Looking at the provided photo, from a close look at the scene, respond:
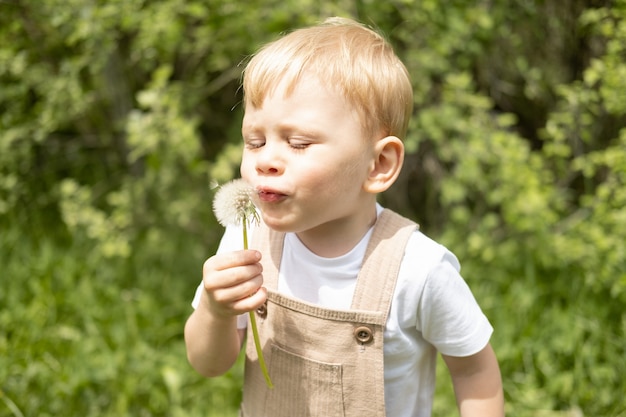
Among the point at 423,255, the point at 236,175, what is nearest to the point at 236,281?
the point at 423,255

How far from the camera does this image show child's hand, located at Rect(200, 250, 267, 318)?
1342 millimetres

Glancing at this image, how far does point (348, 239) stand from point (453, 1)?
1694mm

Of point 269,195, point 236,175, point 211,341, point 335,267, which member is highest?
point 269,195

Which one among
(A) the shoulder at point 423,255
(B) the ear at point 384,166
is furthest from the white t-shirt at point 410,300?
(B) the ear at point 384,166

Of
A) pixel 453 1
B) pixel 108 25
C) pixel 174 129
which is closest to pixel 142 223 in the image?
pixel 174 129

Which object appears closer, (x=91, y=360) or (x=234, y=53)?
(x=91, y=360)

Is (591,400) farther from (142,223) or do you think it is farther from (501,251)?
(142,223)

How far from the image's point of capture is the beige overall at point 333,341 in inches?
56.7

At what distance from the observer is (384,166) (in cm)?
148

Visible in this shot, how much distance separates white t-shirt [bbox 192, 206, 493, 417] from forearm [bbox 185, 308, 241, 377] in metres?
0.14

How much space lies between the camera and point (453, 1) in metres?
2.88

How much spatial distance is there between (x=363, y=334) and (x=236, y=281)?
0.94 ft

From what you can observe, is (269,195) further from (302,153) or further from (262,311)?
(262,311)

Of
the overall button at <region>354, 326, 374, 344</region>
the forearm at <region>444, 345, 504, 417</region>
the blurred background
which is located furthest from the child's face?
the blurred background
